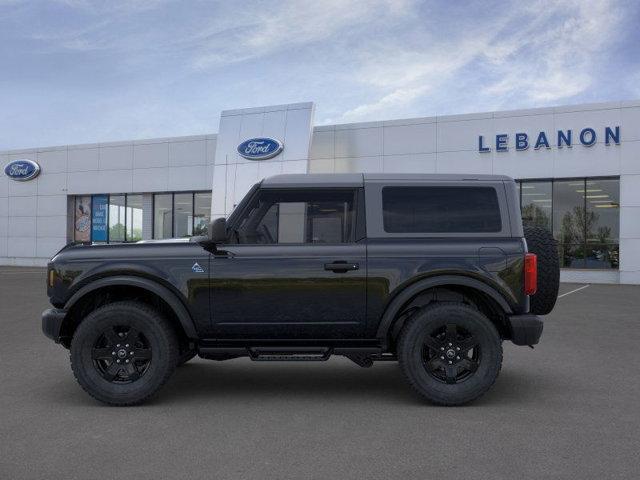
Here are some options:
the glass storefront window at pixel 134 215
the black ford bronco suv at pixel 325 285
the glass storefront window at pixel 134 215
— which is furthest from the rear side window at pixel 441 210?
the glass storefront window at pixel 134 215

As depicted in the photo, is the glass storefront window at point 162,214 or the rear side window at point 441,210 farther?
the glass storefront window at point 162,214

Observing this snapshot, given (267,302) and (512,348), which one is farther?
(512,348)

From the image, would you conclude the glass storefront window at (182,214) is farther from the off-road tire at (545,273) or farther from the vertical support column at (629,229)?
the off-road tire at (545,273)

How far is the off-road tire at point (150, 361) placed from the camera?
16.9ft

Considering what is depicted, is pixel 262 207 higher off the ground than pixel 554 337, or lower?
higher

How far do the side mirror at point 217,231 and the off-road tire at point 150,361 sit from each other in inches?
33.1

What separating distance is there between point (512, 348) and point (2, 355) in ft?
20.8

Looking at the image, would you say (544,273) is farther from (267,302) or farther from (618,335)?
(618,335)

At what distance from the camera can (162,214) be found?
29547 mm

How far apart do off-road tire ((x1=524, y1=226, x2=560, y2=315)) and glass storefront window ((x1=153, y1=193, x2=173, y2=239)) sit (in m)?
25.2

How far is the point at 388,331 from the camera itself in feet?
17.8

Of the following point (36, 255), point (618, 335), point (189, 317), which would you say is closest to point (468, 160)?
point (618, 335)

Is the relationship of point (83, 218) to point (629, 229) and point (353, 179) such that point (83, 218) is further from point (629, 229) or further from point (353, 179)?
point (353, 179)

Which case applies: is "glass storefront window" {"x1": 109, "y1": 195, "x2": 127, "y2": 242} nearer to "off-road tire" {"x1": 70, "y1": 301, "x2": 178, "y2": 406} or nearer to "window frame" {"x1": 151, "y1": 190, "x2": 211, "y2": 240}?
"window frame" {"x1": 151, "y1": 190, "x2": 211, "y2": 240}
